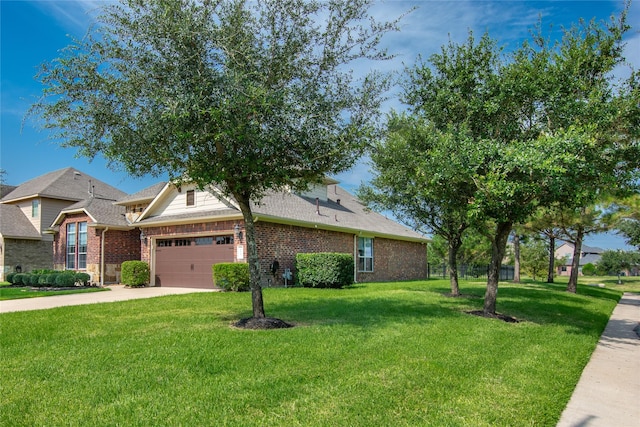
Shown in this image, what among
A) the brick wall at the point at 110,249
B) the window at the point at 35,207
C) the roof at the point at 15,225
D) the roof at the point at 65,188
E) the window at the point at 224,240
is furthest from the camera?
the roof at the point at 65,188

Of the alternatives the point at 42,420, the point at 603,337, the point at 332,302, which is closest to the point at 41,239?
the point at 332,302

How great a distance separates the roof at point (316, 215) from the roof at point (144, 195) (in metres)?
1.57

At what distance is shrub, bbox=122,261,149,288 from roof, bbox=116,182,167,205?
3.41 metres

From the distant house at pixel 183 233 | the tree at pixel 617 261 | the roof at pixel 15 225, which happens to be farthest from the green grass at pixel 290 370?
the tree at pixel 617 261

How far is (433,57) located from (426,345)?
21.0ft

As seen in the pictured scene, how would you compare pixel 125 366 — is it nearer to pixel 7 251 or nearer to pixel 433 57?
pixel 433 57

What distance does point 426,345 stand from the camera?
681cm

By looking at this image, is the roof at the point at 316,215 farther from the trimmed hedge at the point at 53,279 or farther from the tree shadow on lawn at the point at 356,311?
the tree shadow on lawn at the point at 356,311

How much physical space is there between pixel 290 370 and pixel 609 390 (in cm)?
388

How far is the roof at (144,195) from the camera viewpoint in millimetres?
21516

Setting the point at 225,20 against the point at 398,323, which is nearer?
the point at 225,20

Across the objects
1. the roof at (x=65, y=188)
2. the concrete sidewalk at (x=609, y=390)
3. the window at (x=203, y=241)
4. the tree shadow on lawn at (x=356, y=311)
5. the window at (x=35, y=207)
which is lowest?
the concrete sidewalk at (x=609, y=390)

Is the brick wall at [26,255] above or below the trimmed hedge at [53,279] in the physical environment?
A: above

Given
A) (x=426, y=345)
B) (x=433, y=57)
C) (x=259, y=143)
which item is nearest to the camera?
(x=426, y=345)
